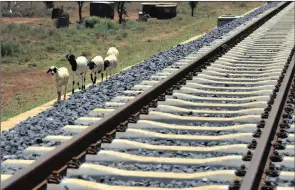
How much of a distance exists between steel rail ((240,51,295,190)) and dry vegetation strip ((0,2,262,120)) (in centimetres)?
576

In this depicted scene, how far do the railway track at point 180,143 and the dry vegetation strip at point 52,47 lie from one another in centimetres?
436

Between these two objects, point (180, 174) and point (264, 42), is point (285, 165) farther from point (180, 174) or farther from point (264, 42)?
point (264, 42)

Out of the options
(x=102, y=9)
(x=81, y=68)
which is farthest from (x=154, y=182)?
(x=102, y=9)

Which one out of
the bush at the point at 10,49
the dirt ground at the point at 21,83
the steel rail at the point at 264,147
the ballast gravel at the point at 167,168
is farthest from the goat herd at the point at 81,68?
the bush at the point at 10,49

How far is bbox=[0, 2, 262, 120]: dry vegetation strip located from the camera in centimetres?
1789

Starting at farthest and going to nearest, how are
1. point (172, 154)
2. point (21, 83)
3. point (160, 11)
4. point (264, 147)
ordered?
point (160, 11) → point (21, 83) → point (172, 154) → point (264, 147)

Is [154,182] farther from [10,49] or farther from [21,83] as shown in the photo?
[10,49]

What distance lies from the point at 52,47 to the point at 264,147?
2690cm

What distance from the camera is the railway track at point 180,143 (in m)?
4.93

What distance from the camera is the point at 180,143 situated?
627 centimetres

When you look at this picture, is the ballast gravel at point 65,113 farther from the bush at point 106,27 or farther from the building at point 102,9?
the building at point 102,9

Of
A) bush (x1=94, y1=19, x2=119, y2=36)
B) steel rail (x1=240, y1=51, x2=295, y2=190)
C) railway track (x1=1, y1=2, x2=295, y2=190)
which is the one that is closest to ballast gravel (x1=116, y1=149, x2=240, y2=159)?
railway track (x1=1, y1=2, x2=295, y2=190)

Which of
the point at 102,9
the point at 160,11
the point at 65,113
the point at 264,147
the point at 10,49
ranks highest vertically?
the point at 264,147

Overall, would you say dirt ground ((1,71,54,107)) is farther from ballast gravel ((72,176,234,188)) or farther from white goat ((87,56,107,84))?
ballast gravel ((72,176,234,188))
